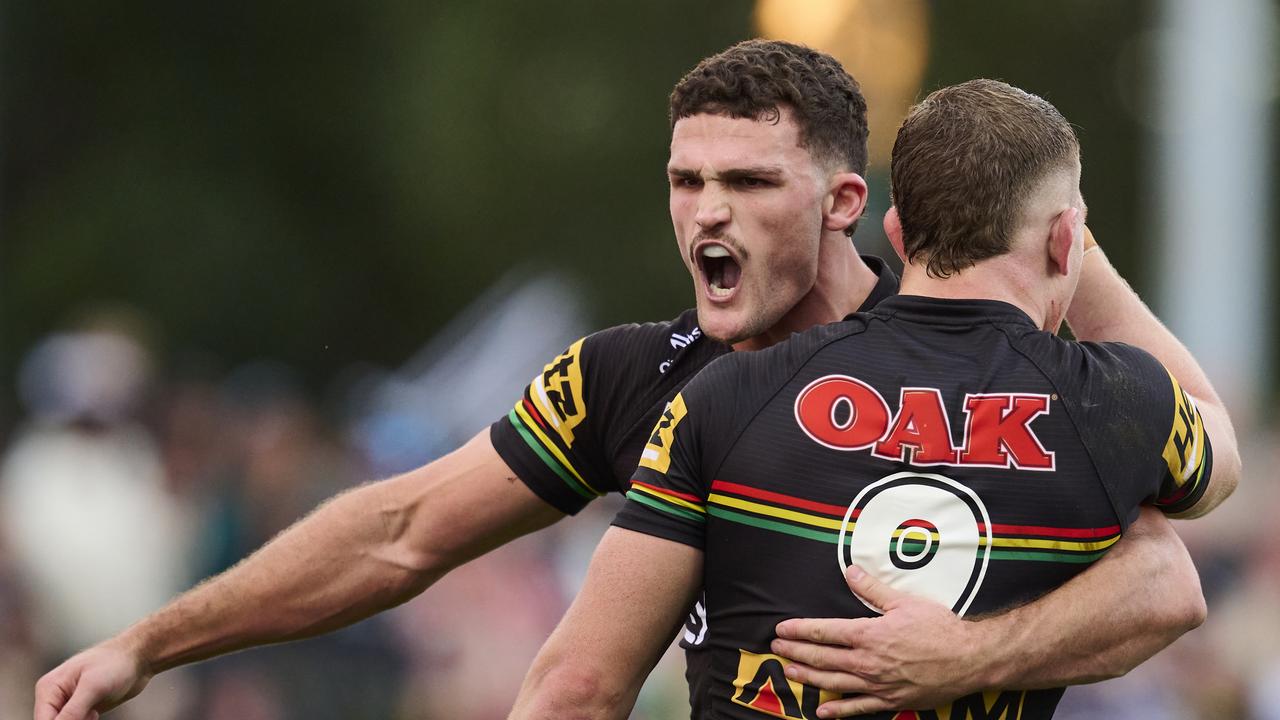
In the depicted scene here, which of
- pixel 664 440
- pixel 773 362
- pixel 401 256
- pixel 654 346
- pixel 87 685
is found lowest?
pixel 401 256

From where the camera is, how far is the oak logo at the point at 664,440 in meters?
3.48

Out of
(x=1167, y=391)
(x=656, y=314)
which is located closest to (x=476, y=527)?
(x=1167, y=391)

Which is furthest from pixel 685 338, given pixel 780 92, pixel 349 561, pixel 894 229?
pixel 349 561

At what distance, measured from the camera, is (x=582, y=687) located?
3508mm

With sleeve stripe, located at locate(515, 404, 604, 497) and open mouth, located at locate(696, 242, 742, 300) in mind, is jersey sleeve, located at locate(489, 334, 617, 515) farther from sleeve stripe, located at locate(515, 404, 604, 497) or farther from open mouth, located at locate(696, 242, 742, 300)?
open mouth, located at locate(696, 242, 742, 300)

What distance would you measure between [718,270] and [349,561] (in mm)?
1242

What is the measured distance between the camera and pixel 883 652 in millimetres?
3357

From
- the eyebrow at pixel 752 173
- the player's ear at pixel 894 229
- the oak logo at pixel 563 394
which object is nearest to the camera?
the player's ear at pixel 894 229

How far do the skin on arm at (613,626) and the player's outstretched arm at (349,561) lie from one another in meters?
1.20

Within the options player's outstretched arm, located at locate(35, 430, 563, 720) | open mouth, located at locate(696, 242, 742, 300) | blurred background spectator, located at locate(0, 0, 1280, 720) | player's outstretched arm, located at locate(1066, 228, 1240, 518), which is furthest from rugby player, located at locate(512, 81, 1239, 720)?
blurred background spectator, located at locate(0, 0, 1280, 720)

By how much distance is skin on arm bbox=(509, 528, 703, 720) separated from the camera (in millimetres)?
3469

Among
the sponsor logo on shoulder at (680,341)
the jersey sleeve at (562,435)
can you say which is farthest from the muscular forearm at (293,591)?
the sponsor logo on shoulder at (680,341)

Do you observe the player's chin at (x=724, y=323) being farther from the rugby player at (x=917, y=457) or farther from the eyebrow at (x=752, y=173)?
the rugby player at (x=917, y=457)

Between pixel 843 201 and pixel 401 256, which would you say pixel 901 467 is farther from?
pixel 401 256
